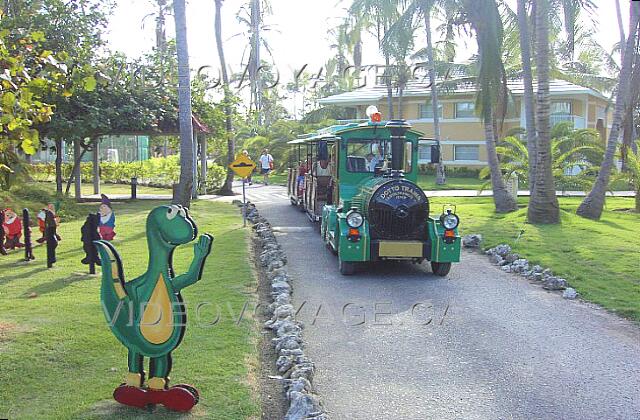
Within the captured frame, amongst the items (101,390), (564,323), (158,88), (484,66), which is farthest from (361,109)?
(101,390)

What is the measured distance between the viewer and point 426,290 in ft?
34.1

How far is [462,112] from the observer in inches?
1545

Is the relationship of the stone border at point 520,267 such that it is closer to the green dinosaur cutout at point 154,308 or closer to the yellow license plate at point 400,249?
the yellow license plate at point 400,249

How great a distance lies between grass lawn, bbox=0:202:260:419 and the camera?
A: 5520mm

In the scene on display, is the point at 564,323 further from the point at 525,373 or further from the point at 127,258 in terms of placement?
the point at 127,258

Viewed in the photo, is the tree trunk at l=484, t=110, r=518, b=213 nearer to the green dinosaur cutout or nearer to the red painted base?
the green dinosaur cutout

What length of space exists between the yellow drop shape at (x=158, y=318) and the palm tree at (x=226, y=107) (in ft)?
67.9

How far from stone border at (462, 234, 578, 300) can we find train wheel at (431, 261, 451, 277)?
1.34 metres

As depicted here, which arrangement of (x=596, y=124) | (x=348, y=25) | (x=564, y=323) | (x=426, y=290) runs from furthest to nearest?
(x=596, y=124) < (x=348, y=25) < (x=426, y=290) < (x=564, y=323)

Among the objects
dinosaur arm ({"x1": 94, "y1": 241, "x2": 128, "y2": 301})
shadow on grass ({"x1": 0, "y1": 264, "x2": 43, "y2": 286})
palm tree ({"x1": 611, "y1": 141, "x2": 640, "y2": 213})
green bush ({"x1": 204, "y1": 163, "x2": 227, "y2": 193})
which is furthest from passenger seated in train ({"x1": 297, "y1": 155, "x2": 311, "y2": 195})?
dinosaur arm ({"x1": 94, "y1": 241, "x2": 128, "y2": 301})

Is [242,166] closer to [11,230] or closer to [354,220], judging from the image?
[11,230]

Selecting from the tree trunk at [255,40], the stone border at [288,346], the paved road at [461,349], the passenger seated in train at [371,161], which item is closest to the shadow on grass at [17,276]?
the stone border at [288,346]

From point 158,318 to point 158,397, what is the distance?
588 mm

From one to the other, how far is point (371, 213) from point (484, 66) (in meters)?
9.52
